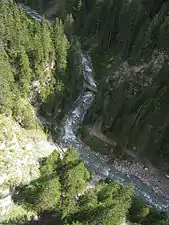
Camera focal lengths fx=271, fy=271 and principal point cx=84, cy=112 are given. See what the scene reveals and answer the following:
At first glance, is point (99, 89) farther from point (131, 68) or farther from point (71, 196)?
point (71, 196)

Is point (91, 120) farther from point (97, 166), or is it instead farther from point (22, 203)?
point (22, 203)

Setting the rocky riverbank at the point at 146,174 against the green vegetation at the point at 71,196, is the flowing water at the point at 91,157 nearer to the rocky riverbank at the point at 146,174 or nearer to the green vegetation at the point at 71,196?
the rocky riverbank at the point at 146,174

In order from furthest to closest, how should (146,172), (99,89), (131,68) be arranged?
(99,89)
(131,68)
(146,172)

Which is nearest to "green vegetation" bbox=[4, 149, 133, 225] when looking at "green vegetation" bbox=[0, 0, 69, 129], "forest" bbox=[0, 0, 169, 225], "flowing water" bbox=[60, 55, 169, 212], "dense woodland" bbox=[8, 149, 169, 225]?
"dense woodland" bbox=[8, 149, 169, 225]

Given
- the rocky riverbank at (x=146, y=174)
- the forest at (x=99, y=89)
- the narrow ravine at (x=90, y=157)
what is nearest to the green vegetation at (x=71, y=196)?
the forest at (x=99, y=89)

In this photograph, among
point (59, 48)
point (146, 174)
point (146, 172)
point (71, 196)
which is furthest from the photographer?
point (59, 48)

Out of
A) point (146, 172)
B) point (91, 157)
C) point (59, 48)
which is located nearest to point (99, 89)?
point (59, 48)

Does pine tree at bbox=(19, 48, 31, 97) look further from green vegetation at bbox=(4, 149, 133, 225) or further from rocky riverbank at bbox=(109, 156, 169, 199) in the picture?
rocky riverbank at bbox=(109, 156, 169, 199)
